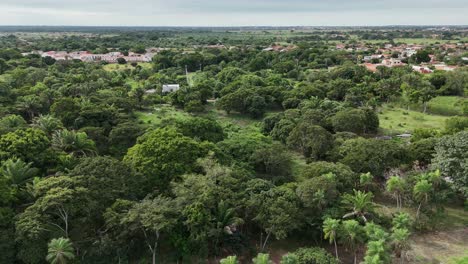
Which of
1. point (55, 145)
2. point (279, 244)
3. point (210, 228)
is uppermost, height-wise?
point (55, 145)

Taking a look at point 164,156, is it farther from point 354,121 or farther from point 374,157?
point 354,121

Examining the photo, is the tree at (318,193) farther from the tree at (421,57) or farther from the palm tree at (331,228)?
the tree at (421,57)

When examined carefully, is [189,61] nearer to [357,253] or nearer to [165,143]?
[165,143]

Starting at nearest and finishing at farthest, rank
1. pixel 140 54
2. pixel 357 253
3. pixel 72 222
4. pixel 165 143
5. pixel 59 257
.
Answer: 1. pixel 59 257
2. pixel 72 222
3. pixel 357 253
4. pixel 165 143
5. pixel 140 54

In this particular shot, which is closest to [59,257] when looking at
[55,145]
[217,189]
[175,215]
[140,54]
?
[175,215]

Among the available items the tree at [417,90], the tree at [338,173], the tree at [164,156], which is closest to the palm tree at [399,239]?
the tree at [338,173]

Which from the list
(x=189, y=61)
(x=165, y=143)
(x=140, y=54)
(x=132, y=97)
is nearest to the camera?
(x=165, y=143)
